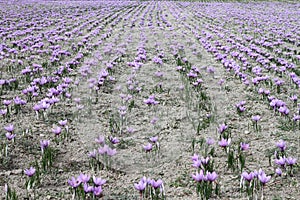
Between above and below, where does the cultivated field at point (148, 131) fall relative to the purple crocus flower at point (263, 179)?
below

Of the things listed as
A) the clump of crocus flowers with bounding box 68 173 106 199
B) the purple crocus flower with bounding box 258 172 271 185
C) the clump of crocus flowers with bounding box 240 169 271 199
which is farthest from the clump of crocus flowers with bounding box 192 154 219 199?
the clump of crocus flowers with bounding box 68 173 106 199

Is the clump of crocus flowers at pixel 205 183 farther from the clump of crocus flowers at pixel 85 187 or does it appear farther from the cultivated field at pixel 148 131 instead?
the clump of crocus flowers at pixel 85 187

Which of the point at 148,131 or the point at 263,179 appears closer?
the point at 263,179

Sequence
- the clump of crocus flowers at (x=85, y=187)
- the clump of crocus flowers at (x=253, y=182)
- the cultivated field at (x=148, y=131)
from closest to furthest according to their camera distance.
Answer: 1. the clump of crocus flowers at (x=85, y=187)
2. the clump of crocus flowers at (x=253, y=182)
3. the cultivated field at (x=148, y=131)

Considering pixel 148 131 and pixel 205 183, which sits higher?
pixel 205 183

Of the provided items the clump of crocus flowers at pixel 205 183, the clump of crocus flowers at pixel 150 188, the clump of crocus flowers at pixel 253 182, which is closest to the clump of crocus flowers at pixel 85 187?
the clump of crocus flowers at pixel 150 188

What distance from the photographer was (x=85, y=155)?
14.2 ft

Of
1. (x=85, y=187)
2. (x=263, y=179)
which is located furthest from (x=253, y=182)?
(x=85, y=187)

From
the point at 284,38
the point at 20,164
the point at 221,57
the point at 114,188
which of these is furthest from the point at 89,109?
the point at 284,38

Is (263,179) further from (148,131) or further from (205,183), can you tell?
(148,131)

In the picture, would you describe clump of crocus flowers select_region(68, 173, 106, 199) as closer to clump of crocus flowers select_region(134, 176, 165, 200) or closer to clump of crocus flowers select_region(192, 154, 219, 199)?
clump of crocus flowers select_region(134, 176, 165, 200)

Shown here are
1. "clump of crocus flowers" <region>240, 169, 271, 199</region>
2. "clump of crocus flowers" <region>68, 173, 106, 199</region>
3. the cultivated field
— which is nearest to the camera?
"clump of crocus flowers" <region>68, 173, 106, 199</region>

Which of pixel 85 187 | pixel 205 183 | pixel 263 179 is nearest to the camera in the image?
pixel 85 187

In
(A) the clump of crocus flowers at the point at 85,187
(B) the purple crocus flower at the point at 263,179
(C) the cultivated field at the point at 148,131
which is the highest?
(B) the purple crocus flower at the point at 263,179
